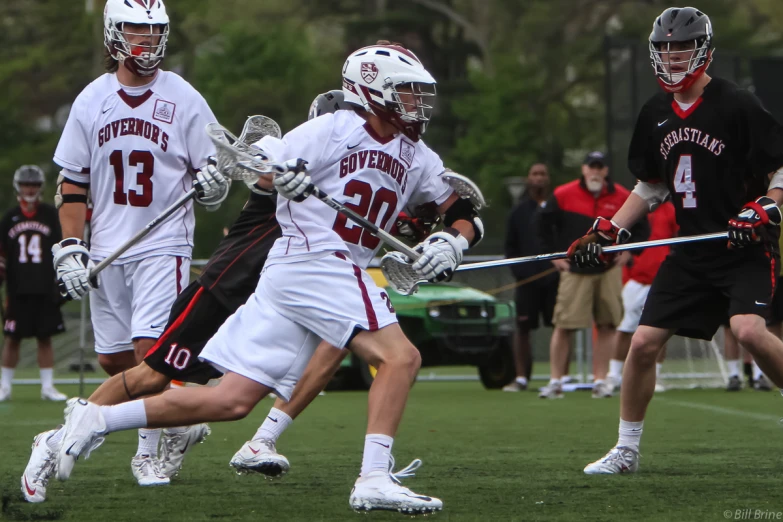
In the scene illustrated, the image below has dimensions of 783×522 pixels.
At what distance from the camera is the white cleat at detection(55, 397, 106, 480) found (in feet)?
16.4

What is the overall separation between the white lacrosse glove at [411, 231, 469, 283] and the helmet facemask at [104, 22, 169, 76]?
68.2 inches

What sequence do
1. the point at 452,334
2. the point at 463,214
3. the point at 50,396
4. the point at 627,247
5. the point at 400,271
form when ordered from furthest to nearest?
the point at 452,334, the point at 50,396, the point at 627,247, the point at 463,214, the point at 400,271

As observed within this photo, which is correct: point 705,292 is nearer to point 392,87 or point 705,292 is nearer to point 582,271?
point 392,87

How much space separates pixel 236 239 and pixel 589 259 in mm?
1629

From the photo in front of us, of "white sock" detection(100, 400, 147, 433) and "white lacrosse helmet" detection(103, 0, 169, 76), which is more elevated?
"white lacrosse helmet" detection(103, 0, 169, 76)

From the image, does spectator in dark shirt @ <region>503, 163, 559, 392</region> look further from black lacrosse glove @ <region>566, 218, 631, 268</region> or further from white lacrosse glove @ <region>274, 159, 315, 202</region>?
white lacrosse glove @ <region>274, 159, 315, 202</region>

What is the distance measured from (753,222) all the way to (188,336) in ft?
8.08

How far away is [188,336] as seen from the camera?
19.1 feet

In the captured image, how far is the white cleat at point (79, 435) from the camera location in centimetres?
500

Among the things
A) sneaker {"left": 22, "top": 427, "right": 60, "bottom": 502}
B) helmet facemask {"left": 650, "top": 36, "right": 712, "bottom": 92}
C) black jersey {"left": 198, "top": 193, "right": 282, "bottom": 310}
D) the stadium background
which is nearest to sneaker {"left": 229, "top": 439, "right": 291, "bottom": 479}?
black jersey {"left": 198, "top": 193, "right": 282, "bottom": 310}

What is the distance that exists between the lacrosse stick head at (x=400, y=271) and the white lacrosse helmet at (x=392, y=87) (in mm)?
469

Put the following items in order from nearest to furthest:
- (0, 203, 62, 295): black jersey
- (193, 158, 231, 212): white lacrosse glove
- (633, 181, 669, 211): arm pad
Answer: (193, 158, 231, 212): white lacrosse glove
(633, 181, 669, 211): arm pad
(0, 203, 62, 295): black jersey

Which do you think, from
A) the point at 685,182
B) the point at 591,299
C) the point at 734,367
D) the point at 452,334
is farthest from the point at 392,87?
the point at 452,334

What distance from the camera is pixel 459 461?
684cm
